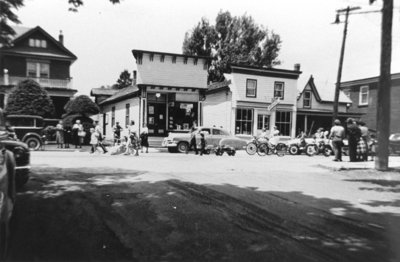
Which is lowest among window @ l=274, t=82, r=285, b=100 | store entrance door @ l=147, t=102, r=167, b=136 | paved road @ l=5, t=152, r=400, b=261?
paved road @ l=5, t=152, r=400, b=261

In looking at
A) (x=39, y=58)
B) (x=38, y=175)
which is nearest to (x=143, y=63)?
(x=39, y=58)

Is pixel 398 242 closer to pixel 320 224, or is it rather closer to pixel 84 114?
pixel 320 224

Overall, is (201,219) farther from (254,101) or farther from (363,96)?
(363,96)

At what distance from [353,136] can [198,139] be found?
8.37 meters

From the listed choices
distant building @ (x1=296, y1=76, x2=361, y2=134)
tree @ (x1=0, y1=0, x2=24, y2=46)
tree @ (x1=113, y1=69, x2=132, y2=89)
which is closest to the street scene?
tree @ (x1=0, y1=0, x2=24, y2=46)

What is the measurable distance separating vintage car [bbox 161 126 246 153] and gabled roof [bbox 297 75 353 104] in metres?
13.4

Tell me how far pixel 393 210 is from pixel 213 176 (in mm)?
4805

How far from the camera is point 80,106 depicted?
24.9 m

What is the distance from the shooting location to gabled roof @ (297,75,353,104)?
32062 millimetres

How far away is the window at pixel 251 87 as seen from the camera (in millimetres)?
28406

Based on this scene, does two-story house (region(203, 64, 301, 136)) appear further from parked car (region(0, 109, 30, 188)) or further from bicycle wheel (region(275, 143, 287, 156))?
parked car (region(0, 109, 30, 188))

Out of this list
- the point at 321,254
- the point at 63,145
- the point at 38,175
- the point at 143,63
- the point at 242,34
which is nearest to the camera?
the point at 321,254

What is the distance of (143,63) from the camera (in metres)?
23.9

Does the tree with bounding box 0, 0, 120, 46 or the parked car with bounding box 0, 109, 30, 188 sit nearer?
the tree with bounding box 0, 0, 120, 46
